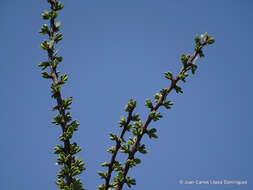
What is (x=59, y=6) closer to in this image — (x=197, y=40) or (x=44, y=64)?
(x=44, y=64)

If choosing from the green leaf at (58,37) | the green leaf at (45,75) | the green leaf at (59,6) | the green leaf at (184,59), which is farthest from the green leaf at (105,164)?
the green leaf at (59,6)

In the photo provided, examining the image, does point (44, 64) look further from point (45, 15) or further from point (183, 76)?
point (183, 76)

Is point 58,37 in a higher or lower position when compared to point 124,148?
higher

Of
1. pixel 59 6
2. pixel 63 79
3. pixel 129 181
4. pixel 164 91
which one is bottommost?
pixel 129 181

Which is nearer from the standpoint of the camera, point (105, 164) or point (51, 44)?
point (105, 164)

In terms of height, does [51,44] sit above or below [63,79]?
above

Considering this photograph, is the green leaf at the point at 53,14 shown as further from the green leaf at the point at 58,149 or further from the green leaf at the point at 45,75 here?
the green leaf at the point at 58,149

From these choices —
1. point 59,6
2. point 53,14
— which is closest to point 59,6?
point 59,6

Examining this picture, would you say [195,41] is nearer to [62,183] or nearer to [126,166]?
[126,166]

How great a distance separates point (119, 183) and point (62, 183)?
1.96 ft

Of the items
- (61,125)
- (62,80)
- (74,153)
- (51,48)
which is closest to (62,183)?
(74,153)

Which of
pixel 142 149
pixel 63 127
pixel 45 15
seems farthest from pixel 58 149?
pixel 45 15

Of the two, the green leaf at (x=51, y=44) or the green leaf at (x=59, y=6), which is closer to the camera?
the green leaf at (x=51, y=44)

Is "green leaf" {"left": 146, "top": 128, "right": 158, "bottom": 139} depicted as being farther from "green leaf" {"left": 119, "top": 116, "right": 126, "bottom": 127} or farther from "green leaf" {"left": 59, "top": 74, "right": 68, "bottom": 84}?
"green leaf" {"left": 59, "top": 74, "right": 68, "bottom": 84}
